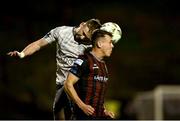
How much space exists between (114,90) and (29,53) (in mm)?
31356

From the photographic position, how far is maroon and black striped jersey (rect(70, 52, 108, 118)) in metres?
5.24

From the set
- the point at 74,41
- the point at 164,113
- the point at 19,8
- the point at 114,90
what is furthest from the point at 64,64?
the point at 164,113

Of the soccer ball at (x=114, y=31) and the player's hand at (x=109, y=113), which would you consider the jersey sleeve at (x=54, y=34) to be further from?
the player's hand at (x=109, y=113)

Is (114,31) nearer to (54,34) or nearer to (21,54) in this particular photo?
(54,34)

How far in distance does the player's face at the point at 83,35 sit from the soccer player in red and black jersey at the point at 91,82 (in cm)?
6

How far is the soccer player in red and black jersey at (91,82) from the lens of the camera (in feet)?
17.0

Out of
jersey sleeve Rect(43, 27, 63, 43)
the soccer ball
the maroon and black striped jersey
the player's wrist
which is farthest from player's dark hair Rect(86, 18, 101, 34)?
the player's wrist

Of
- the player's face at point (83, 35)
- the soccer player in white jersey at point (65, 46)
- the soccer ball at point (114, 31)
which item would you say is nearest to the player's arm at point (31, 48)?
the soccer player in white jersey at point (65, 46)

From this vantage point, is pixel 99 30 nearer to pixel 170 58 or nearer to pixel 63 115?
pixel 63 115

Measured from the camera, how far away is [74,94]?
17.1 ft

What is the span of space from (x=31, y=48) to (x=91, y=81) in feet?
1.66

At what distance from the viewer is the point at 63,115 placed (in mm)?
5641

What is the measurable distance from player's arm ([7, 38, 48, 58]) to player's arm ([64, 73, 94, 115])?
316 millimetres

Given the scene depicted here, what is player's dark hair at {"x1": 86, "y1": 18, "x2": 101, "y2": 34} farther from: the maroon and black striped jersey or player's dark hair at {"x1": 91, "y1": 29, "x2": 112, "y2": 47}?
the maroon and black striped jersey
